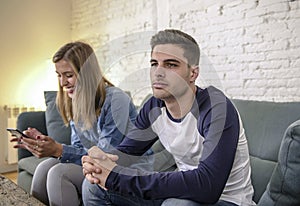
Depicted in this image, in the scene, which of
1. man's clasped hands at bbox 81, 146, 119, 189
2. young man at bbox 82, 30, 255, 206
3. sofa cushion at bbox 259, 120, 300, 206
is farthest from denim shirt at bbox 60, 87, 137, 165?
sofa cushion at bbox 259, 120, 300, 206

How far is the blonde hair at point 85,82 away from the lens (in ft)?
5.09

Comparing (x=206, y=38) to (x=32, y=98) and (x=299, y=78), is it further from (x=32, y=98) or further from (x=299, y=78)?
(x=32, y=98)

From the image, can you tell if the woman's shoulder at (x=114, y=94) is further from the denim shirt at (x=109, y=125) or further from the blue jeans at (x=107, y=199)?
the blue jeans at (x=107, y=199)

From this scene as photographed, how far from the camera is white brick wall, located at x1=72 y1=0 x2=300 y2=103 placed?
1829mm

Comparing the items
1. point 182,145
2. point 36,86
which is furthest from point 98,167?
point 36,86

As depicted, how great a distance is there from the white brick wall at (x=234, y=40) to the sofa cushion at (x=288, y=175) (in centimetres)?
86

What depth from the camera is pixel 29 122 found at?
7.63ft

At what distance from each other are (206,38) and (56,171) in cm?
138

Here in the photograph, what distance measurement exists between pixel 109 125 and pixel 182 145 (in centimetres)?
45

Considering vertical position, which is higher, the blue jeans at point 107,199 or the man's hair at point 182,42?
the man's hair at point 182,42

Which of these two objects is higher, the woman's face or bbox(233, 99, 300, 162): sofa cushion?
the woman's face

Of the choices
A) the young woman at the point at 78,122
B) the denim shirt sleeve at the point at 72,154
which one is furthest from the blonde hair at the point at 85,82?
the denim shirt sleeve at the point at 72,154

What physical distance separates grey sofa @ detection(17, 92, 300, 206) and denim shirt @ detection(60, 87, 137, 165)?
318 mm

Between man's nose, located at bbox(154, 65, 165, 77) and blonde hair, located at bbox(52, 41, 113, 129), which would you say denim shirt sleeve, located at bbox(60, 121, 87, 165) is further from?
man's nose, located at bbox(154, 65, 165, 77)
